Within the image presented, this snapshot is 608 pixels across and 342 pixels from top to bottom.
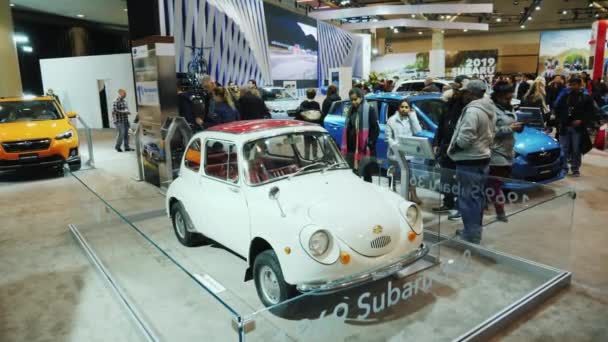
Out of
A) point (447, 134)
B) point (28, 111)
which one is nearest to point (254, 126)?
point (447, 134)

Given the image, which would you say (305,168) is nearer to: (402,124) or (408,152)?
(408,152)

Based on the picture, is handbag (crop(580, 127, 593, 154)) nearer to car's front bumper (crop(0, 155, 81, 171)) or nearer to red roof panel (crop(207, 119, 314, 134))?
red roof panel (crop(207, 119, 314, 134))

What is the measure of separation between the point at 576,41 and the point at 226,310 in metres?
30.1

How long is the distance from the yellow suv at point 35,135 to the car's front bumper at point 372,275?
7.36 metres

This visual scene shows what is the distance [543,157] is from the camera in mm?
5879

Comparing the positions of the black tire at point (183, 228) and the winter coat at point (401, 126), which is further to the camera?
the winter coat at point (401, 126)

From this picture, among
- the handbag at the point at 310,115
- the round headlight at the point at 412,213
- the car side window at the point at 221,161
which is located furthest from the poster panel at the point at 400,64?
the round headlight at the point at 412,213

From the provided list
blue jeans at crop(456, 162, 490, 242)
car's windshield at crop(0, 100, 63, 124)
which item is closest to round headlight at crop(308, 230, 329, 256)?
blue jeans at crop(456, 162, 490, 242)

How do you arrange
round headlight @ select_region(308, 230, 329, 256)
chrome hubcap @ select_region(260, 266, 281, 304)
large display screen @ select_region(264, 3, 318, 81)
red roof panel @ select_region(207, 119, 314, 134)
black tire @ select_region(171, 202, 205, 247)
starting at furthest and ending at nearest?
large display screen @ select_region(264, 3, 318, 81), black tire @ select_region(171, 202, 205, 247), red roof panel @ select_region(207, 119, 314, 134), chrome hubcap @ select_region(260, 266, 281, 304), round headlight @ select_region(308, 230, 329, 256)

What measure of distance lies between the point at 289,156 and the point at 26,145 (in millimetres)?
6533

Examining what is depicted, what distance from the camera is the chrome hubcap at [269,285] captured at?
3.10 meters

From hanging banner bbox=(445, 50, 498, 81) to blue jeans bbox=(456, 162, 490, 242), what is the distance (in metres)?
19.9

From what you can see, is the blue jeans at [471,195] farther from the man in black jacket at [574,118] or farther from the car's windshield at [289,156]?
the man in black jacket at [574,118]

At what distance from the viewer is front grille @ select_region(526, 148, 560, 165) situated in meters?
5.77
